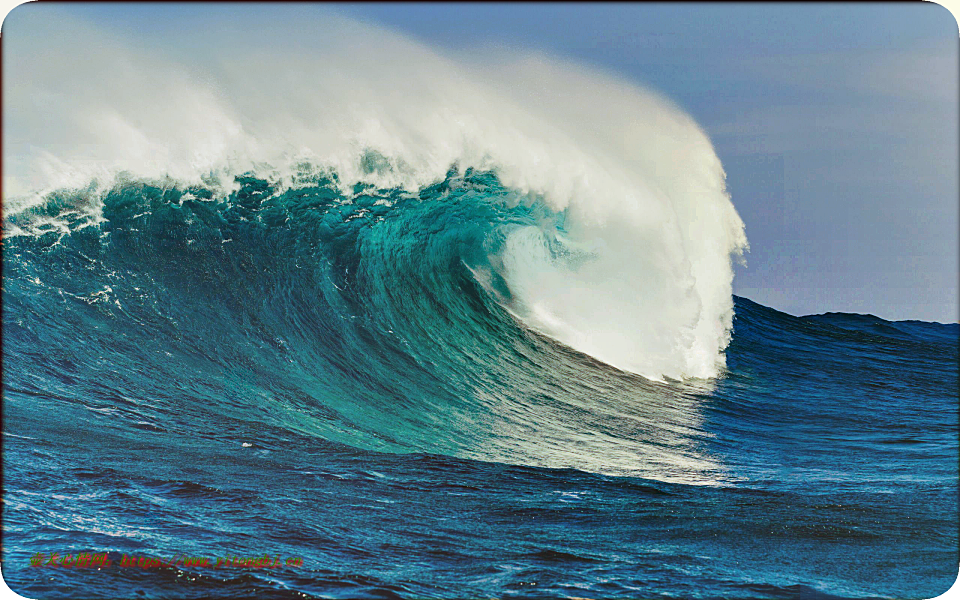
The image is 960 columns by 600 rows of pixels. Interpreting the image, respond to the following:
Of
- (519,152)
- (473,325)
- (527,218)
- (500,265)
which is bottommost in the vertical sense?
(473,325)

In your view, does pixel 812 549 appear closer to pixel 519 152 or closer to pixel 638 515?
pixel 638 515

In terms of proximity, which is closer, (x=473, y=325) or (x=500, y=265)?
(x=473, y=325)

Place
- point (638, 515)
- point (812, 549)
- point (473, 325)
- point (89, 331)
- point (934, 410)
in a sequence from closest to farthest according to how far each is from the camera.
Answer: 1. point (812, 549)
2. point (638, 515)
3. point (89, 331)
4. point (934, 410)
5. point (473, 325)

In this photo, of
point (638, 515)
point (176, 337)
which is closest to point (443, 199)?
point (176, 337)

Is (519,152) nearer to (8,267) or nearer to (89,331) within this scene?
(89,331)

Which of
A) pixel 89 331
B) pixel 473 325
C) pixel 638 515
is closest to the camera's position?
pixel 638 515

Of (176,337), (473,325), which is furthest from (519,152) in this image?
(176,337)

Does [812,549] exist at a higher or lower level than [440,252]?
lower
